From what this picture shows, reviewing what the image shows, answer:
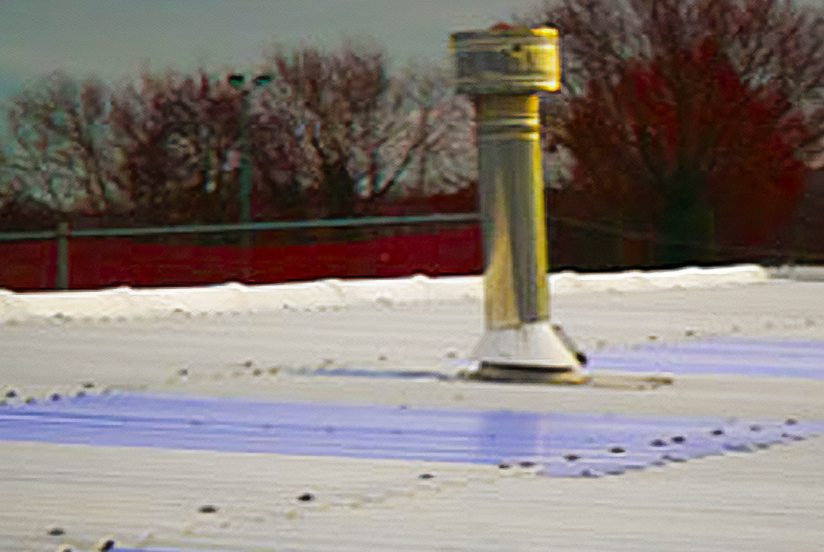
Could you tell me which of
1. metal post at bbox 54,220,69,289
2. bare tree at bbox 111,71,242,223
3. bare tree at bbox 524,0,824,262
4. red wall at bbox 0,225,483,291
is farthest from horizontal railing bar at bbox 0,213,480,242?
bare tree at bbox 524,0,824,262

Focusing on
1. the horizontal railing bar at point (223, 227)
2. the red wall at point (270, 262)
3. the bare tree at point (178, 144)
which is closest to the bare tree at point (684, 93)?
the bare tree at point (178, 144)

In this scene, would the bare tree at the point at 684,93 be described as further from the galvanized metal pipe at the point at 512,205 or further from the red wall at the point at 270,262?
the galvanized metal pipe at the point at 512,205

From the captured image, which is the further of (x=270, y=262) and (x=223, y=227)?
(x=270, y=262)

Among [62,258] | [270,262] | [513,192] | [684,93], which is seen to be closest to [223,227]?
[62,258]

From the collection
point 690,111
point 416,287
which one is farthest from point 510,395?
point 690,111

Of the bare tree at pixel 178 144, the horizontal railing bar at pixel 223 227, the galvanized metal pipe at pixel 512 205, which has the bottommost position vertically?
the galvanized metal pipe at pixel 512 205

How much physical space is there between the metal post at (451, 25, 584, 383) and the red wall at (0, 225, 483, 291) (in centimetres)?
1614

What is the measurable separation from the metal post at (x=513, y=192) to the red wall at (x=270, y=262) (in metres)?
16.1

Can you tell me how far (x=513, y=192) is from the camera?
8484 millimetres

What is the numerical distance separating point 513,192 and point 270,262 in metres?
18.1

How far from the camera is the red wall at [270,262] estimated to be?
85.5 ft

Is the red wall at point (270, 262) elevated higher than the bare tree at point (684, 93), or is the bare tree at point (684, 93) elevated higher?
the bare tree at point (684, 93)

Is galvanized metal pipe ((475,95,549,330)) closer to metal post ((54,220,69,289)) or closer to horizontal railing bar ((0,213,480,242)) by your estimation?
metal post ((54,220,69,289))

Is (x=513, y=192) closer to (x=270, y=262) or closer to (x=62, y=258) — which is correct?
(x=62, y=258)
